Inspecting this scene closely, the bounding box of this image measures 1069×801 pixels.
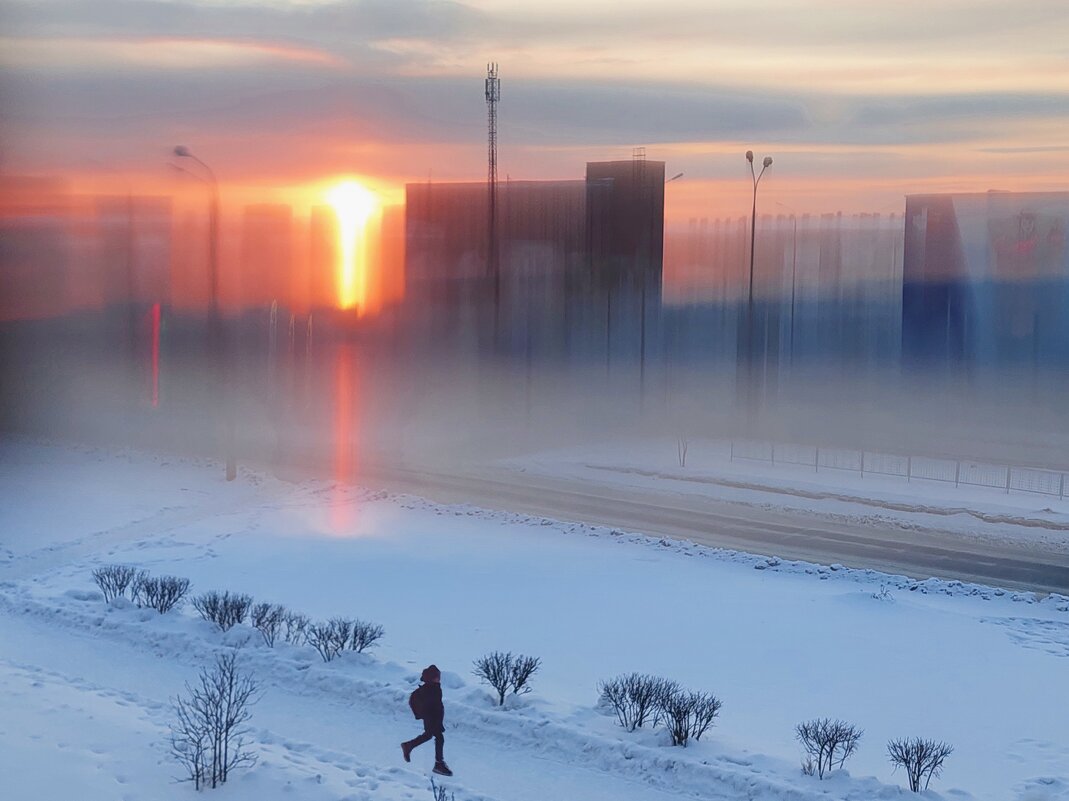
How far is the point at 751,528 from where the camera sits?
19.1 m

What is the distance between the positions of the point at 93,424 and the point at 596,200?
1685 centimetres

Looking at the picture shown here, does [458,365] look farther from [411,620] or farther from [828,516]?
[411,620]

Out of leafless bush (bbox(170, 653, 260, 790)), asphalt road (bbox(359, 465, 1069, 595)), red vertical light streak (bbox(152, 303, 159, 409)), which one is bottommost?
asphalt road (bbox(359, 465, 1069, 595))

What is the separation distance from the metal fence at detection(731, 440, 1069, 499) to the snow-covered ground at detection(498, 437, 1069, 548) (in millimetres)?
309

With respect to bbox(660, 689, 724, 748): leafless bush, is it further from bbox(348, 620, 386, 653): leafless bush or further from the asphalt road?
the asphalt road

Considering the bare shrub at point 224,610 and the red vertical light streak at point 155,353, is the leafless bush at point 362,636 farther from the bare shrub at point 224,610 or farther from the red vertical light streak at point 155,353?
the red vertical light streak at point 155,353

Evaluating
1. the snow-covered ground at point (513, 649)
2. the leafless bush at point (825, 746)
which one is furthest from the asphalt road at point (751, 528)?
the leafless bush at point (825, 746)

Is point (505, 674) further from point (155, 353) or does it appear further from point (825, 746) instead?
point (155, 353)

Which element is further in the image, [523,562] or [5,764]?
[523,562]

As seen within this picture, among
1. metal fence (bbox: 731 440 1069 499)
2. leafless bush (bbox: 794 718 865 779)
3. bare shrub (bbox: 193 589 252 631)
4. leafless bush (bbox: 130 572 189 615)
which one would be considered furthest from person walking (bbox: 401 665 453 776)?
metal fence (bbox: 731 440 1069 499)

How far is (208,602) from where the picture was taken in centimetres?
1173

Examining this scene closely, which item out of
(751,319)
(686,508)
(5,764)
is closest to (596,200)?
(751,319)

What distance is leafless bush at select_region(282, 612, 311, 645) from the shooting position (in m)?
11.0

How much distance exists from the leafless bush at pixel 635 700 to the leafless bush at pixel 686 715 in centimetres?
10
